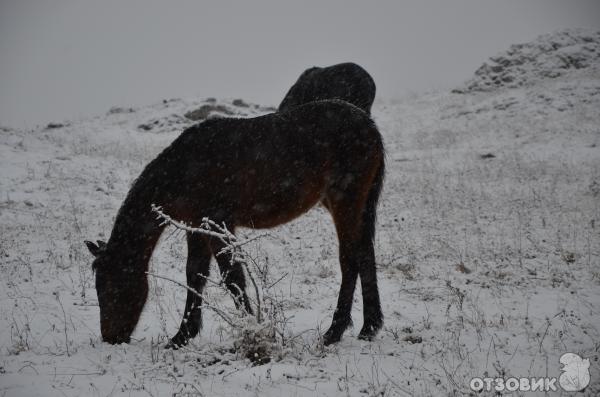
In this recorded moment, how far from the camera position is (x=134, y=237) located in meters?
3.78

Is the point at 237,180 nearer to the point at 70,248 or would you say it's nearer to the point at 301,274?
the point at 301,274

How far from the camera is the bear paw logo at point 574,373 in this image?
2.46 m

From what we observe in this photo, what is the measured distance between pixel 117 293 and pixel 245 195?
1517 mm

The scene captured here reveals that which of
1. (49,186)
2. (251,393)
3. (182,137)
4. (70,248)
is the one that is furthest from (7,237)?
(251,393)

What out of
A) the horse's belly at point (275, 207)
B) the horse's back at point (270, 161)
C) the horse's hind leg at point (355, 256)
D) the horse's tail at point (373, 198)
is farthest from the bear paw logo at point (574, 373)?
the horse's belly at point (275, 207)

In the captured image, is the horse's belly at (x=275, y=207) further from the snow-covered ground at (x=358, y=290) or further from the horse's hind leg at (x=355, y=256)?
the snow-covered ground at (x=358, y=290)

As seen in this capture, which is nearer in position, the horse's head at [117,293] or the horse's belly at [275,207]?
the horse's head at [117,293]

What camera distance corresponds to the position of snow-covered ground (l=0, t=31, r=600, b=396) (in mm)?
2793

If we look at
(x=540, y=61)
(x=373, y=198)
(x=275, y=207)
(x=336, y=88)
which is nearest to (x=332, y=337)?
(x=275, y=207)

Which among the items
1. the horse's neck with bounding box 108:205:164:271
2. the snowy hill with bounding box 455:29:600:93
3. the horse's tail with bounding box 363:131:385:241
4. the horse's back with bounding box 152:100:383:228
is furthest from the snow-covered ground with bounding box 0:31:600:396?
the snowy hill with bounding box 455:29:600:93

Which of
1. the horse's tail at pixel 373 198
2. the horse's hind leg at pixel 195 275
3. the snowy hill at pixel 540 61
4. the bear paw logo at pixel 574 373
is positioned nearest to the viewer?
the bear paw logo at pixel 574 373

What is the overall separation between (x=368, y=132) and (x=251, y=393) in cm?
265

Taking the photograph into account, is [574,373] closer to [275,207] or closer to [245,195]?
[275,207]

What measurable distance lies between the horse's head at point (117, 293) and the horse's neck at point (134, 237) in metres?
0.03
